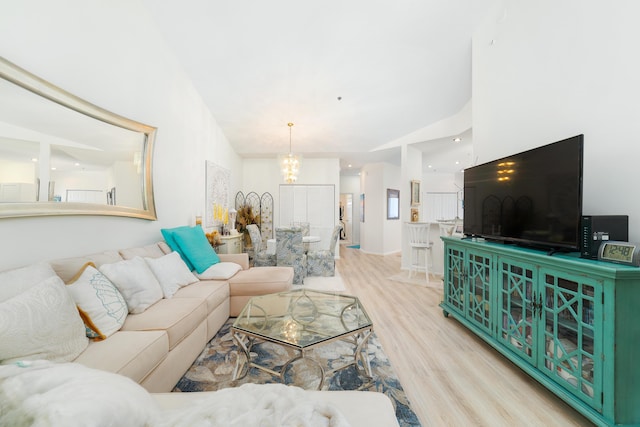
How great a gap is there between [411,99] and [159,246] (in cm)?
427

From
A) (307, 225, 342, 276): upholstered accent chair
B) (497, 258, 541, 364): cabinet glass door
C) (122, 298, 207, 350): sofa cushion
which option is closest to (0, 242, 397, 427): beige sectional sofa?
(122, 298, 207, 350): sofa cushion

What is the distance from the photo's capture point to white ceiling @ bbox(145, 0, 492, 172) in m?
2.68

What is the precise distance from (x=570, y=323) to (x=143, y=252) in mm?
3339

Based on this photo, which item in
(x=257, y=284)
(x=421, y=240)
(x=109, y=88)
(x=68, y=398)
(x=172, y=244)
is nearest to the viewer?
(x=68, y=398)

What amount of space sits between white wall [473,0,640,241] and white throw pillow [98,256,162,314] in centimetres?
331

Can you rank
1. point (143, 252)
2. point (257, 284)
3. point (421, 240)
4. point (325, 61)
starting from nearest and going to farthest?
point (143, 252) < point (257, 284) < point (325, 61) < point (421, 240)

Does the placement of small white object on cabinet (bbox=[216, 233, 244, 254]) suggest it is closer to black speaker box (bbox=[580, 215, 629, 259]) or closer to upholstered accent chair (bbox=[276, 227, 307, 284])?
upholstered accent chair (bbox=[276, 227, 307, 284])

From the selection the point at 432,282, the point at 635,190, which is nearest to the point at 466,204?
the point at 635,190

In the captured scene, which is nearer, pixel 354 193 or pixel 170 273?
pixel 170 273

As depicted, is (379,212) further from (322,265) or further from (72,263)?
(72,263)

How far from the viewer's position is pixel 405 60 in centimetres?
336

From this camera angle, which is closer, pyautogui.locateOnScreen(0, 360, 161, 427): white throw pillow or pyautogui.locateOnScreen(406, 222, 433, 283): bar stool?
pyautogui.locateOnScreen(0, 360, 161, 427): white throw pillow

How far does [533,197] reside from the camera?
1.89m

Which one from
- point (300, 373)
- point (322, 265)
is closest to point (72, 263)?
point (300, 373)
